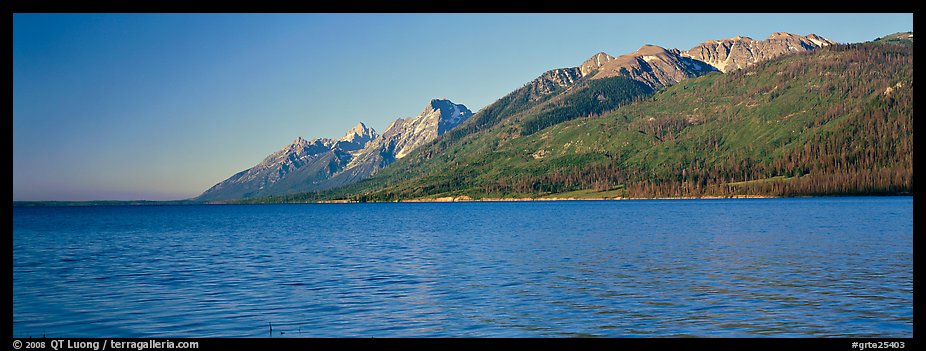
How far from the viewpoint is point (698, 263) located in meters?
58.3

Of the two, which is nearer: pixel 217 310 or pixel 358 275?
pixel 217 310

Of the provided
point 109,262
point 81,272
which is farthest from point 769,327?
point 109,262

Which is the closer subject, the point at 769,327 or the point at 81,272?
the point at 769,327

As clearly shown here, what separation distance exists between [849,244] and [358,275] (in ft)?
172

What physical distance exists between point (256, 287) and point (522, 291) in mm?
17734

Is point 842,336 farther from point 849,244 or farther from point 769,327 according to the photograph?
point 849,244

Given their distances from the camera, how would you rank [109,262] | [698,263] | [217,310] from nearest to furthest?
[217,310] → [698,263] → [109,262]
